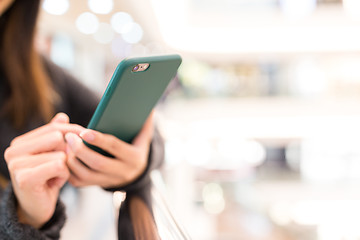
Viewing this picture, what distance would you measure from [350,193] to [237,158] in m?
1.14

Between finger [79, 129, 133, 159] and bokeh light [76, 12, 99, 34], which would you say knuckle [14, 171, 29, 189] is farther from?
bokeh light [76, 12, 99, 34]

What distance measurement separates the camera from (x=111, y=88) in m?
0.24

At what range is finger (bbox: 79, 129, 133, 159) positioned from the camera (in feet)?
0.88

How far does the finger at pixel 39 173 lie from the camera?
27 centimetres

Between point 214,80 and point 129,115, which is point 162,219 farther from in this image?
point 214,80

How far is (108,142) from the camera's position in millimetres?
283

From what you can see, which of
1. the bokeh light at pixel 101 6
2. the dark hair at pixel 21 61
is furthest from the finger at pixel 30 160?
the bokeh light at pixel 101 6

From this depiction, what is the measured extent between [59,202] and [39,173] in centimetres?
5

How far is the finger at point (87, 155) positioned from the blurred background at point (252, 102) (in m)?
1.70

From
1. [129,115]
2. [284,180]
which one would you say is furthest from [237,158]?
[129,115]

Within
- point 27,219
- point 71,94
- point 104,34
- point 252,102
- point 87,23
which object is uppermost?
point 27,219

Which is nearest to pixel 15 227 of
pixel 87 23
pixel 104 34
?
pixel 87 23

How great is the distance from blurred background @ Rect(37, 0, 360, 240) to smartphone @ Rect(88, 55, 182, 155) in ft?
5.50

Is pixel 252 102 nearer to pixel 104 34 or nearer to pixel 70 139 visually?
pixel 104 34
